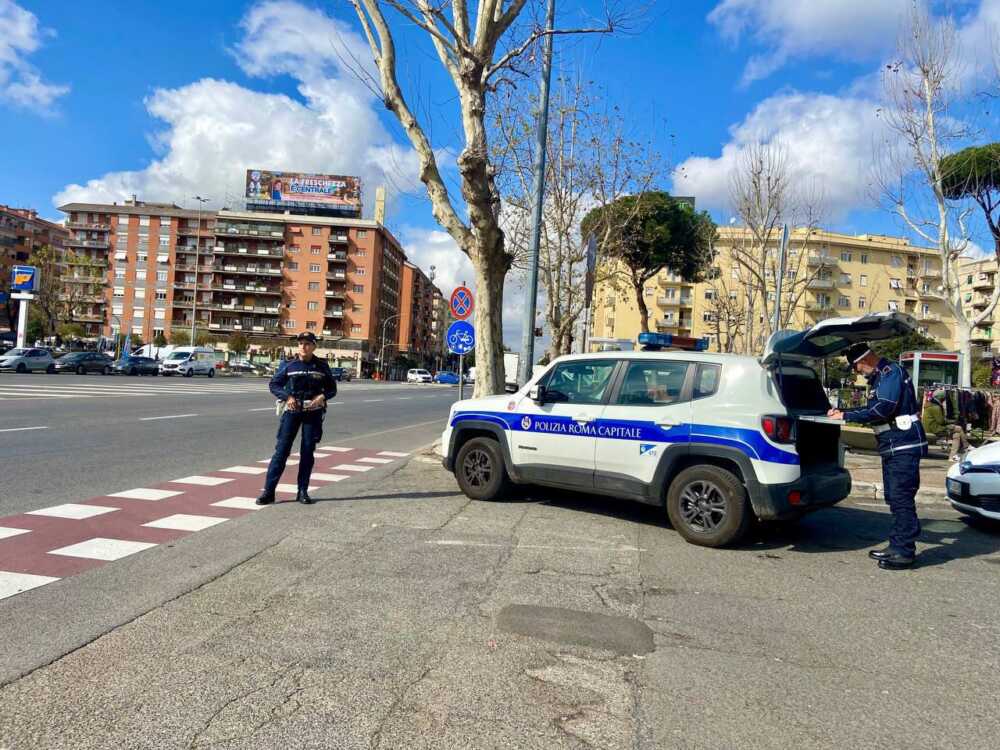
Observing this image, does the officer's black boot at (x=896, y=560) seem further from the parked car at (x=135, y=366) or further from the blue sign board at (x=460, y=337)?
the parked car at (x=135, y=366)

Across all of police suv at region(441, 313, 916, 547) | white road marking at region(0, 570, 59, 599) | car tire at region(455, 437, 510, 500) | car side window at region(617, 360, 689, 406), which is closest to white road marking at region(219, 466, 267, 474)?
car tire at region(455, 437, 510, 500)

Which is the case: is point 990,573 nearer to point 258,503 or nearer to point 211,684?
point 211,684

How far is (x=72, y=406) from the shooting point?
1728 cm

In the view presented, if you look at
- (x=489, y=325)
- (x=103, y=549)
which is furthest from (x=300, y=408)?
(x=489, y=325)

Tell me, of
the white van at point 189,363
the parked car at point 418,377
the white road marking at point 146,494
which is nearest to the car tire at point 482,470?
the white road marking at point 146,494

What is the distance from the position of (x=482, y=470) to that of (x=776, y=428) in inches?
125

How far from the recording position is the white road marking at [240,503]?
23.5 feet

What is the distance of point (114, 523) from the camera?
20.1ft

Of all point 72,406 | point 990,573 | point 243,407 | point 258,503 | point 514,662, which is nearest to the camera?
point 514,662

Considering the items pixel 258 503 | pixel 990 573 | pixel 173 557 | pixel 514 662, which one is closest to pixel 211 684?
pixel 514 662

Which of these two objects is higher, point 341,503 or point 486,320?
point 486,320

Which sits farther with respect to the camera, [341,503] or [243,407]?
[243,407]

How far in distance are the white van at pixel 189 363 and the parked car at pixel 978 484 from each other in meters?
50.3

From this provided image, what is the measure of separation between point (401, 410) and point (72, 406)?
10979mm
